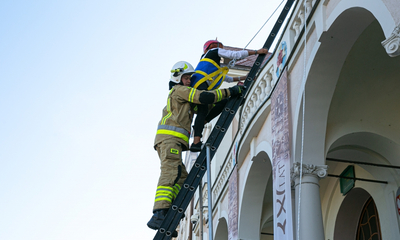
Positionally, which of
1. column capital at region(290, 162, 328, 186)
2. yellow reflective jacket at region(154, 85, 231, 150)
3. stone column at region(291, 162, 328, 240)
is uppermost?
yellow reflective jacket at region(154, 85, 231, 150)

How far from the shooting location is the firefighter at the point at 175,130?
6860 mm

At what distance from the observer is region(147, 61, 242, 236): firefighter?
6860 mm

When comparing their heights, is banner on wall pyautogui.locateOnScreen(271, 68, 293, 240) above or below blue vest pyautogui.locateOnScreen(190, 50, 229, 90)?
below

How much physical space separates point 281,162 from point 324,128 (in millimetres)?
853

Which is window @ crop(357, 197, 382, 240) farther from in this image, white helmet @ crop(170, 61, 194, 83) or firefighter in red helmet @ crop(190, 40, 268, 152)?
white helmet @ crop(170, 61, 194, 83)

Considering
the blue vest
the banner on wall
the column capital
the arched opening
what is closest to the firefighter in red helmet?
the blue vest

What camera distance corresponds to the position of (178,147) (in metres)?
7.20

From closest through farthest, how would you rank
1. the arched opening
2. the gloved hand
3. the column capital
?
the column capital
the gloved hand
the arched opening

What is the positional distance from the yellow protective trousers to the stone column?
5.57 feet

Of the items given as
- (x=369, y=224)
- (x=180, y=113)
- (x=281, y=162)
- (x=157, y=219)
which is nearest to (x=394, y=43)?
(x=281, y=162)

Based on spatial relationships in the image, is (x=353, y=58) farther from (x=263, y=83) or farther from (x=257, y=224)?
(x=257, y=224)

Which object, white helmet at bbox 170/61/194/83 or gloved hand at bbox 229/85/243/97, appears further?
white helmet at bbox 170/61/194/83

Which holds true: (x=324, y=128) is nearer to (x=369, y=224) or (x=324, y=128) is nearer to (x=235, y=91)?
(x=235, y=91)

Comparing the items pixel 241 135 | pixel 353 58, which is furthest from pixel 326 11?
pixel 241 135
